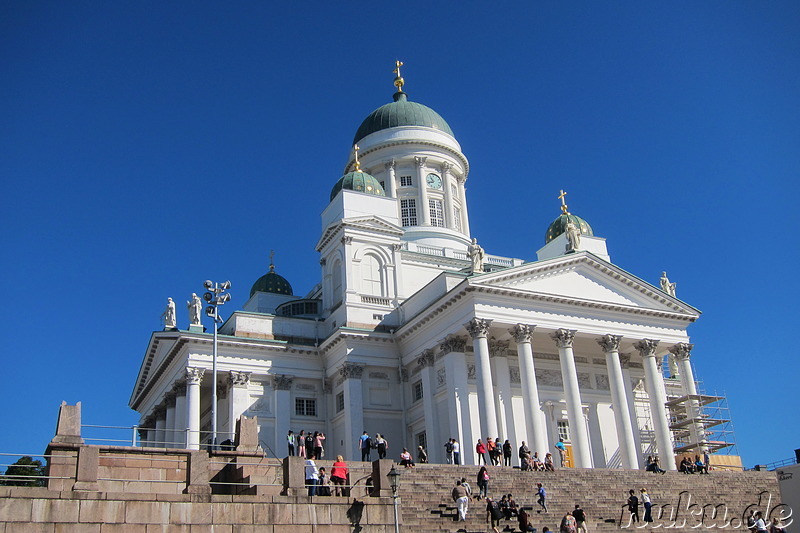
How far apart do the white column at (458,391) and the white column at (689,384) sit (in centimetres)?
1062

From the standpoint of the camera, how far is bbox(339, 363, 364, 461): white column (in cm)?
3978

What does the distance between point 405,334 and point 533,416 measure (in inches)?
325

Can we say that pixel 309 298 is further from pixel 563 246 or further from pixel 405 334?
pixel 563 246

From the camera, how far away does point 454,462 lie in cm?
3200

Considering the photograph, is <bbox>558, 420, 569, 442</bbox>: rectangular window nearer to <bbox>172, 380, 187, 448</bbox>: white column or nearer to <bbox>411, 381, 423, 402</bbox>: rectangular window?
<bbox>411, 381, 423, 402</bbox>: rectangular window

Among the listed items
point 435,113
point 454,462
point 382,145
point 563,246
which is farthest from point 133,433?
point 435,113

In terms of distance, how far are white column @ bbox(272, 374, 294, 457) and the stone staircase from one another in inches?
558

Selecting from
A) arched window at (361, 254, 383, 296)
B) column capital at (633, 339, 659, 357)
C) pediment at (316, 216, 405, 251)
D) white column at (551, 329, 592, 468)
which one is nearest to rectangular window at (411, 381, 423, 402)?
arched window at (361, 254, 383, 296)

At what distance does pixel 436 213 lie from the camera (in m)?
53.8

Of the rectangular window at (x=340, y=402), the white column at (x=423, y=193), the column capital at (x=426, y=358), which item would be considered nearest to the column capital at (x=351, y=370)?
the rectangular window at (x=340, y=402)

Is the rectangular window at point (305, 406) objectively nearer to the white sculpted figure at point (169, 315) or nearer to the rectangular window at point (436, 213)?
the white sculpted figure at point (169, 315)

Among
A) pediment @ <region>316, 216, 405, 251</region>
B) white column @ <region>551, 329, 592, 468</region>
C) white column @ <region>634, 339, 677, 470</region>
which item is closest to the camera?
white column @ <region>551, 329, 592, 468</region>

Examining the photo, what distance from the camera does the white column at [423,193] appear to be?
52812 mm

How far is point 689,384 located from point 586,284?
689 centimetres
